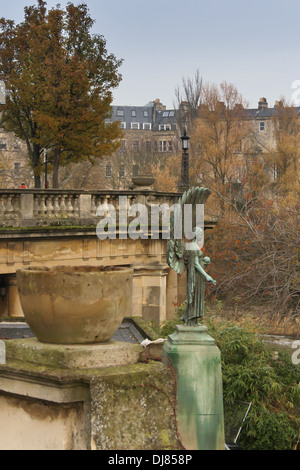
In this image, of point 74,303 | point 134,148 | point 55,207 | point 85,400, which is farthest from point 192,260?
point 134,148

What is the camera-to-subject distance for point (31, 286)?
17.7 ft

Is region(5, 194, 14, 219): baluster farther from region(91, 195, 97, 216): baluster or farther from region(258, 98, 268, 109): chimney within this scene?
region(258, 98, 268, 109): chimney

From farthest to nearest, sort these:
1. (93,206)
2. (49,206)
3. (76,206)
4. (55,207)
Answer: (93,206) → (76,206) → (55,207) → (49,206)

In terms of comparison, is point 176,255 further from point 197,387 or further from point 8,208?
point 8,208

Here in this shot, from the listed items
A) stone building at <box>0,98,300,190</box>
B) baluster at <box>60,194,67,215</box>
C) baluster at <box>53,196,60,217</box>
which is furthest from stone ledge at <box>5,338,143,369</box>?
stone building at <box>0,98,300,190</box>

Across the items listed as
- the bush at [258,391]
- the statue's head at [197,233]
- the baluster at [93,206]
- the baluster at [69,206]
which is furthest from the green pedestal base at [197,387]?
the baluster at [93,206]

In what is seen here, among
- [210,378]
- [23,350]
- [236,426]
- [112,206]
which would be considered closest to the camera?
[23,350]

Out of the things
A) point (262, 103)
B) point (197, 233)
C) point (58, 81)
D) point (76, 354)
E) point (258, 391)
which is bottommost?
point (258, 391)

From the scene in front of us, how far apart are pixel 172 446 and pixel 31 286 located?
150cm

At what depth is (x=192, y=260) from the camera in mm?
7836

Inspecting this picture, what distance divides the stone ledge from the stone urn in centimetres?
10

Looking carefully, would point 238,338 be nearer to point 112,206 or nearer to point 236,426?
point 236,426

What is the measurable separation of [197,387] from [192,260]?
158 cm

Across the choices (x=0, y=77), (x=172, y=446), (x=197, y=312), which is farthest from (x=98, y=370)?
(x=0, y=77)
